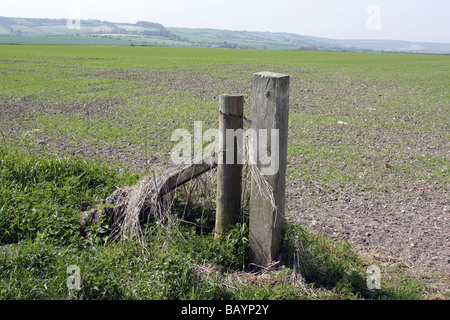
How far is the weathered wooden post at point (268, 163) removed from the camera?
138 inches

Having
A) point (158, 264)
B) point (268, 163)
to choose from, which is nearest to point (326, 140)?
point (268, 163)

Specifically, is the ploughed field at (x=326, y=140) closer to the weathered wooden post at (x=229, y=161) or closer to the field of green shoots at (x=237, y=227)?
the field of green shoots at (x=237, y=227)

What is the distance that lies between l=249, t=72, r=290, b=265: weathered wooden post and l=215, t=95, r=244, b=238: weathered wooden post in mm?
265

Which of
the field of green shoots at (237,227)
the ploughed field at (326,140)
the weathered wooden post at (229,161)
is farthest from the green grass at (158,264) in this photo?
the ploughed field at (326,140)

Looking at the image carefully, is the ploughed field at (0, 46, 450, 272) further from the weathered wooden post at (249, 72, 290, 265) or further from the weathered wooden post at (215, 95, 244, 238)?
the weathered wooden post at (215, 95, 244, 238)

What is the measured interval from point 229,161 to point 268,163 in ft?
1.51

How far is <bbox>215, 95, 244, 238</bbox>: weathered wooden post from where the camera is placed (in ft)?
12.7

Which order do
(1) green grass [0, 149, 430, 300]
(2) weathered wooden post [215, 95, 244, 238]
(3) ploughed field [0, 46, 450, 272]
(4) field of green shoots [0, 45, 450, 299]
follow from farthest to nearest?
(3) ploughed field [0, 46, 450, 272] → (2) weathered wooden post [215, 95, 244, 238] → (4) field of green shoots [0, 45, 450, 299] → (1) green grass [0, 149, 430, 300]

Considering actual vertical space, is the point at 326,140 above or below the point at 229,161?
below

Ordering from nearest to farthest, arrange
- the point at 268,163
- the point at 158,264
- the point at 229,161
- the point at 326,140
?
the point at 158,264 < the point at 268,163 < the point at 229,161 < the point at 326,140

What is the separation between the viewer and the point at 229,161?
395 centimetres

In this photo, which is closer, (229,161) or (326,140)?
(229,161)

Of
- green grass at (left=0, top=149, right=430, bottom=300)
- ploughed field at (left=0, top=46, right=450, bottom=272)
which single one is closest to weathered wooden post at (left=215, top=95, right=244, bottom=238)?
green grass at (left=0, top=149, right=430, bottom=300)

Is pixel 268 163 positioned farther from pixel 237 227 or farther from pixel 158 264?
pixel 158 264
